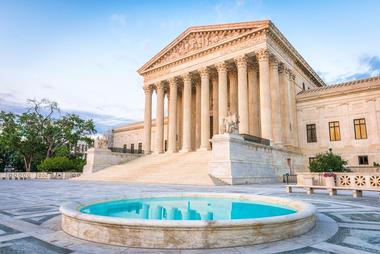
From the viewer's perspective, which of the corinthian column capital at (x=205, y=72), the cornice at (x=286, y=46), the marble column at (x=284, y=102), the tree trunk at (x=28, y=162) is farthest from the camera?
the tree trunk at (x=28, y=162)

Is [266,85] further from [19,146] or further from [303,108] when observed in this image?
[19,146]

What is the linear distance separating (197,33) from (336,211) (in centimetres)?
3340

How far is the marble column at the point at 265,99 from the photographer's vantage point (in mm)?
28500

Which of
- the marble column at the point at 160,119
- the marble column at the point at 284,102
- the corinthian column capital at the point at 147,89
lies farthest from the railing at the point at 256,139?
the corinthian column capital at the point at 147,89

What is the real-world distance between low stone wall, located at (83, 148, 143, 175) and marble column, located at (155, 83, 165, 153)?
5.71 m

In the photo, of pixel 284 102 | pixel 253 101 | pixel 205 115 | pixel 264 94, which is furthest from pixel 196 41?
pixel 284 102

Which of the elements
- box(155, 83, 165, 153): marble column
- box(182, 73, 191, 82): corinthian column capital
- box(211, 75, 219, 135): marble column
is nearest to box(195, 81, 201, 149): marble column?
box(211, 75, 219, 135): marble column

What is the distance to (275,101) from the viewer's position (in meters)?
30.8

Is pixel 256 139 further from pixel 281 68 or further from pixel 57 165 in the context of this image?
pixel 57 165

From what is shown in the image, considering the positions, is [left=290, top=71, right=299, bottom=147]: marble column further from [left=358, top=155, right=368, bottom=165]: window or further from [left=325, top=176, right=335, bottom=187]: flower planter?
[left=325, top=176, right=335, bottom=187]: flower planter

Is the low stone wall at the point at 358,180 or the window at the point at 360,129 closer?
the low stone wall at the point at 358,180

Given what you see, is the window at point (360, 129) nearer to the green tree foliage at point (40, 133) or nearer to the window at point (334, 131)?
the window at point (334, 131)

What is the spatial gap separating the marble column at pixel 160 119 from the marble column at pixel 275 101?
16.3 meters

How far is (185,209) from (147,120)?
3439 centimetres
